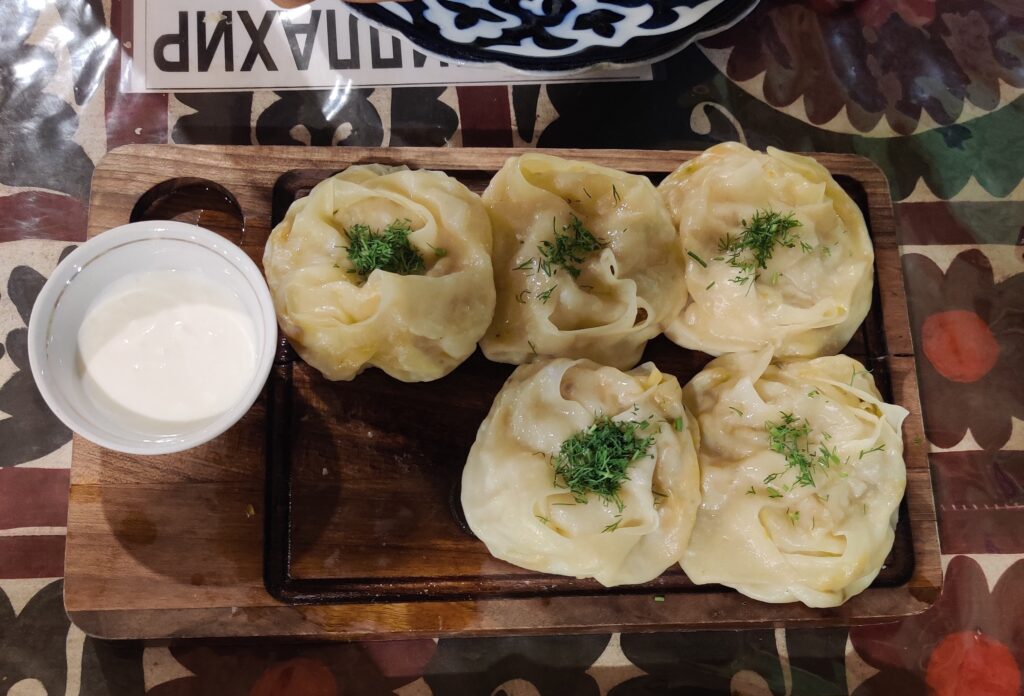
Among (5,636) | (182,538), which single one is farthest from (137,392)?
(5,636)

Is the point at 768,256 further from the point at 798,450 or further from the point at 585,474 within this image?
the point at 585,474

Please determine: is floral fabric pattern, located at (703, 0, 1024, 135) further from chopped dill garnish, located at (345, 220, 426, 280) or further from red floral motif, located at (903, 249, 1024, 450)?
chopped dill garnish, located at (345, 220, 426, 280)

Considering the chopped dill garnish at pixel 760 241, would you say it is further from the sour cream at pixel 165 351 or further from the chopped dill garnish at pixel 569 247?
the sour cream at pixel 165 351

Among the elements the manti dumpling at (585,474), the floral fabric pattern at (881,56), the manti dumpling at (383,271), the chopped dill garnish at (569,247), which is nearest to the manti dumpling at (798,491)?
the manti dumpling at (585,474)

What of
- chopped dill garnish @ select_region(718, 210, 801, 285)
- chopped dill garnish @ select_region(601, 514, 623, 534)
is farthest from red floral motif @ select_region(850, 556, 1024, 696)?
chopped dill garnish @ select_region(718, 210, 801, 285)

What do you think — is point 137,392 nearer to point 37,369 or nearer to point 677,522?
point 37,369
